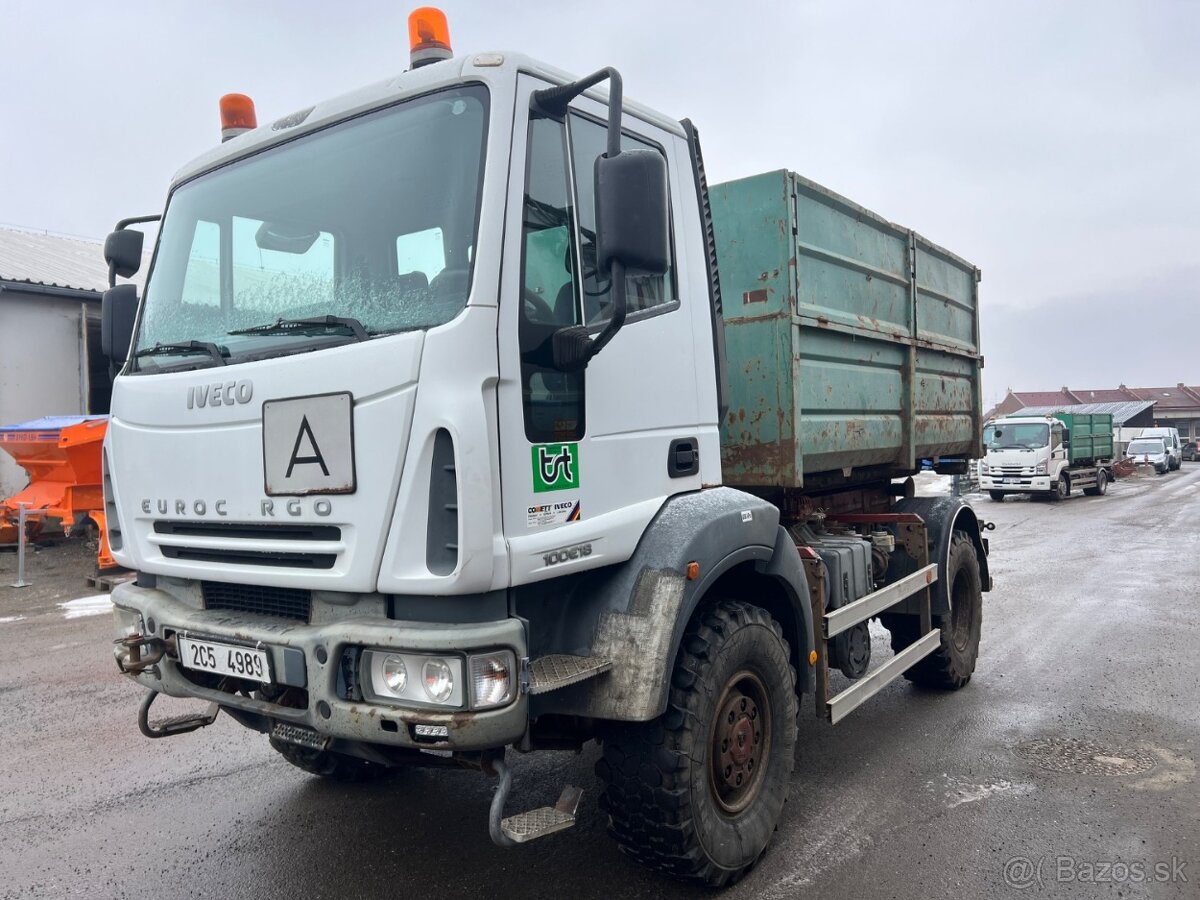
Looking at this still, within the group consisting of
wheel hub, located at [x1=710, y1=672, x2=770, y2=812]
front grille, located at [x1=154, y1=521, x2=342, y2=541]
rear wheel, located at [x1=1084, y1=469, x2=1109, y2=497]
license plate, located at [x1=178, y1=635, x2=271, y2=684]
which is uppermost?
front grille, located at [x1=154, y1=521, x2=342, y2=541]

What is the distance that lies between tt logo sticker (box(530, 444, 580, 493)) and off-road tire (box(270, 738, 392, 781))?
6.85 ft

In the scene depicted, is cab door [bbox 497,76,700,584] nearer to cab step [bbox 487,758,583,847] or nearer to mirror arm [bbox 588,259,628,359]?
mirror arm [bbox 588,259,628,359]

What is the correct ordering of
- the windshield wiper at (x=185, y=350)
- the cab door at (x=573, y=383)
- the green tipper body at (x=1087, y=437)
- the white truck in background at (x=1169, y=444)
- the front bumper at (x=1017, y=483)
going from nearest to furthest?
the cab door at (x=573, y=383)
the windshield wiper at (x=185, y=350)
the front bumper at (x=1017, y=483)
the green tipper body at (x=1087, y=437)
the white truck in background at (x=1169, y=444)

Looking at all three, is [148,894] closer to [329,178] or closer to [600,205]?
[329,178]

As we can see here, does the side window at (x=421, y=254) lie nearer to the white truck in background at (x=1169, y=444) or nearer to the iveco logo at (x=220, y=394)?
the iveco logo at (x=220, y=394)

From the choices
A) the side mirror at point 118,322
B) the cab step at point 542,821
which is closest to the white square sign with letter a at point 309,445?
the cab step at point 542,821

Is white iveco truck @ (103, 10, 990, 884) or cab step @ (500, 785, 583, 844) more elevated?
white iveco truck @ (103, 10, 990, 884)

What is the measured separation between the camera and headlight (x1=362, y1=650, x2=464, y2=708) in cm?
245

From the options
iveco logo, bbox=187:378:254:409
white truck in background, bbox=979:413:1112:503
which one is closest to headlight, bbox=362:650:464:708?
iveco logo, bbox=187:378:254:409

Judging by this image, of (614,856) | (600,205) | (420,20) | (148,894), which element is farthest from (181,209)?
(614,856)

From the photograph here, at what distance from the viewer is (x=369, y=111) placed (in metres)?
2.96

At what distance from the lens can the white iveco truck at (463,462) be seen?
2.51m

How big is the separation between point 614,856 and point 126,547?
2288 millimetres

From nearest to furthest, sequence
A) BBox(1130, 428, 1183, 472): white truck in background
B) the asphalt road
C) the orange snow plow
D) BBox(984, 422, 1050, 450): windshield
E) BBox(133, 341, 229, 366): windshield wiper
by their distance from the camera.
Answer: BBox(133, 341, 229, 366): windshield wiper → the asphalt road → the orange snow plow → BBox(984, 422, 1050, 450): windshield → BBox(1130, 428, 1183, 472): white truck in background
